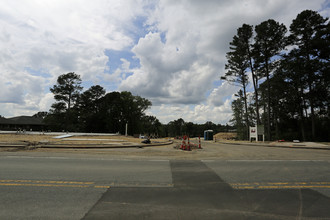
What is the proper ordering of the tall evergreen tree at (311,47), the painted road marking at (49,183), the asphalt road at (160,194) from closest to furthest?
the asphalt road at (160,194), the painted road marking at (49,183), the tall evergreen tree at (311,47)

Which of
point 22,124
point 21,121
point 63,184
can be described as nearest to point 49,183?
point 63,184

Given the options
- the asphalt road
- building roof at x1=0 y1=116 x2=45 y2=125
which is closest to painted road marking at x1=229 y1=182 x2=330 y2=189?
the asphalt road

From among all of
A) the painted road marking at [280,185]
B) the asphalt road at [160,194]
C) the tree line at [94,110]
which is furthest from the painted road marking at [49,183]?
the tree line at [94,110]

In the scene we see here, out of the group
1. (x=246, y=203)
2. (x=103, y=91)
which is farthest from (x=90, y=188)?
(x=103, y=91)

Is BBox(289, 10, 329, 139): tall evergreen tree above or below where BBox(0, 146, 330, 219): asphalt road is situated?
above

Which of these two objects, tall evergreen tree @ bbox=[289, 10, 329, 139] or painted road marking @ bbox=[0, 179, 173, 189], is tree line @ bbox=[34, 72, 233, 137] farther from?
painted road marking @ bbox=[0, 179, 173, 189]

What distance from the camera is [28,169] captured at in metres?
7.55

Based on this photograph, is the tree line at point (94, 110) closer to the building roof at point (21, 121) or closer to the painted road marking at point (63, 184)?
the building roof at point (21, 121)

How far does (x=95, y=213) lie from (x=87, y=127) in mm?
66145

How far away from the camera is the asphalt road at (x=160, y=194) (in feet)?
12.8

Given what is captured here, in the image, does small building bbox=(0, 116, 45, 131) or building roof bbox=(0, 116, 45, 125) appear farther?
building roof bbox=(0, 116, 45, 125)

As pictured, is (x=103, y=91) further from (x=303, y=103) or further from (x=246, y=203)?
(x=246, y=203)

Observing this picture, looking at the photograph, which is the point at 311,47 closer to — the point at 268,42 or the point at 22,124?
the point at 268,42

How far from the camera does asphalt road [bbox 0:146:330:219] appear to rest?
12.8 feet
